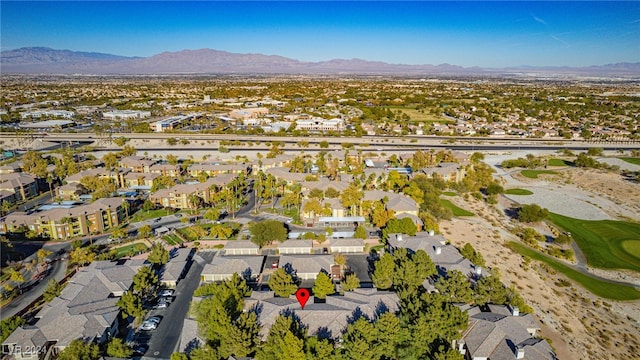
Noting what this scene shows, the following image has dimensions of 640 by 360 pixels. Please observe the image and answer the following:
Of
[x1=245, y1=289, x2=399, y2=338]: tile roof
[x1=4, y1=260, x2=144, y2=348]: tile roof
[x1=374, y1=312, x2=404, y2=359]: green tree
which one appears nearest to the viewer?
[x1=374, y1=312, x2=404, y2=359]: green tree

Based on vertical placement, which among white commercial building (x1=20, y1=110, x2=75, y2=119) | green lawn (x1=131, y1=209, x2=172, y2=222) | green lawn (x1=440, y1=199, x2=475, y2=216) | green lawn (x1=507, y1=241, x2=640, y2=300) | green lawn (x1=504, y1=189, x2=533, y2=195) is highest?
white commercial building (x1=20, y1=110, x2=75, y2=119)

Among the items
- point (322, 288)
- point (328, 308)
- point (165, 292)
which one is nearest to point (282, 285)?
point (322, 288)

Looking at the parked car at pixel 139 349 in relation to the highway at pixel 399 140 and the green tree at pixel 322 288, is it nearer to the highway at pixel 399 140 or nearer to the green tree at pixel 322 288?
the green tree at pixel 322 288

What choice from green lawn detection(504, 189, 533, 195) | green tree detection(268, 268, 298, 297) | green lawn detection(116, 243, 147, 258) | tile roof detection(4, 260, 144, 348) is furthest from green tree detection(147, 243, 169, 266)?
green lawn detection(504, 189, 533, 195)

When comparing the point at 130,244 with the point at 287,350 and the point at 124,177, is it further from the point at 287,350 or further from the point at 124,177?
the point at 287,350

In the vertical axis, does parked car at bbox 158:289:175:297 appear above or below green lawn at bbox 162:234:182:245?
below

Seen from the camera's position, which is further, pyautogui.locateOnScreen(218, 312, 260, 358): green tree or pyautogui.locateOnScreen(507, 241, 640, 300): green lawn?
pyautogui.locateOnScreen(507, 241, 640, 300): green lawn

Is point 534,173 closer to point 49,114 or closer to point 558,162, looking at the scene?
point 558,162

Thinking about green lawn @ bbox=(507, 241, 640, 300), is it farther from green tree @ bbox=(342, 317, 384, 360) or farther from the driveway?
green tree @ bbox=(342, 317, 384, 360)
